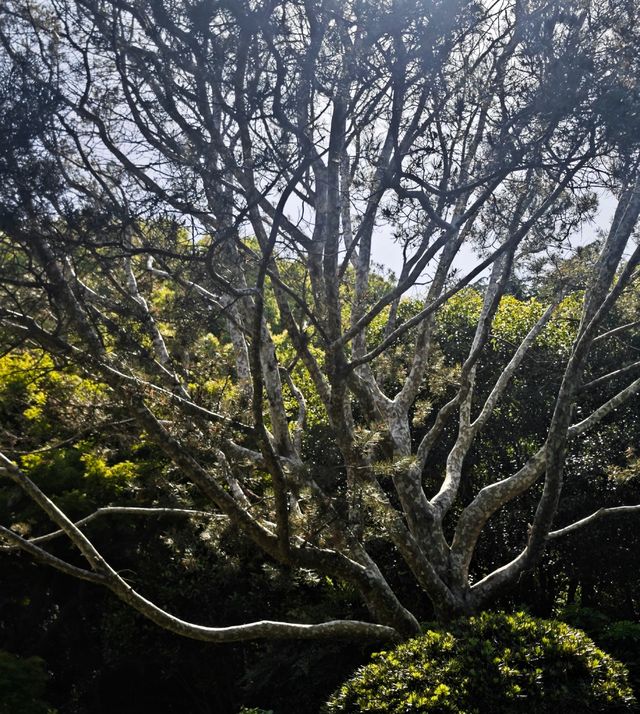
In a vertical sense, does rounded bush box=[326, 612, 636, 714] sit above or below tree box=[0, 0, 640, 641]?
below

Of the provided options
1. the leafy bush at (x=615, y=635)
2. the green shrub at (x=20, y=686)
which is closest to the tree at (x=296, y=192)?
the leafy bush at (x=615, y=635)

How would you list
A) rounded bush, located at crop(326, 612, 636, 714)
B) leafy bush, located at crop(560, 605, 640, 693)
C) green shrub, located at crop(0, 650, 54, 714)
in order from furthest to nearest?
green shrub, located at crop(0, 650, 54, 714) → leafy bush, located at crop(560, 605, 640, 693) → rounded bush, located at crop(326, 612, 636, 714)

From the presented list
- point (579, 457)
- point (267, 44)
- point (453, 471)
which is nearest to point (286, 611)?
point (453, 471)

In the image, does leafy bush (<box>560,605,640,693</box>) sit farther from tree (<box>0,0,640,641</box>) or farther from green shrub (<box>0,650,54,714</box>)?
green shrub (<box>0,650,54,714</box>)

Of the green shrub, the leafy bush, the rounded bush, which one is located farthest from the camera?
the green shrub

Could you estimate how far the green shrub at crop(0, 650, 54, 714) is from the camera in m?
8.83

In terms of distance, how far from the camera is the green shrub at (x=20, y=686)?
8.83 m

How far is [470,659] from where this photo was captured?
19.3 ft

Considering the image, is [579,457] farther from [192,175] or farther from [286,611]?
[192,175]

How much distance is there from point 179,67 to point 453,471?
4508 mm

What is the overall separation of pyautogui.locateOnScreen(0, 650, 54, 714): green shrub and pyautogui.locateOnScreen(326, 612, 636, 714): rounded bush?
4.40 metres

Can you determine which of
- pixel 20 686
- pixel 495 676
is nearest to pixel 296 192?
pixel 495 676

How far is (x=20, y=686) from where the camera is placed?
902 cm

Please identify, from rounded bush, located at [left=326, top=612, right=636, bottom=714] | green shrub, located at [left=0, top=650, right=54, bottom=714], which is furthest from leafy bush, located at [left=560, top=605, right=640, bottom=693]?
green shrub, located at [left=0, top=650, right=54, bottom=714]
